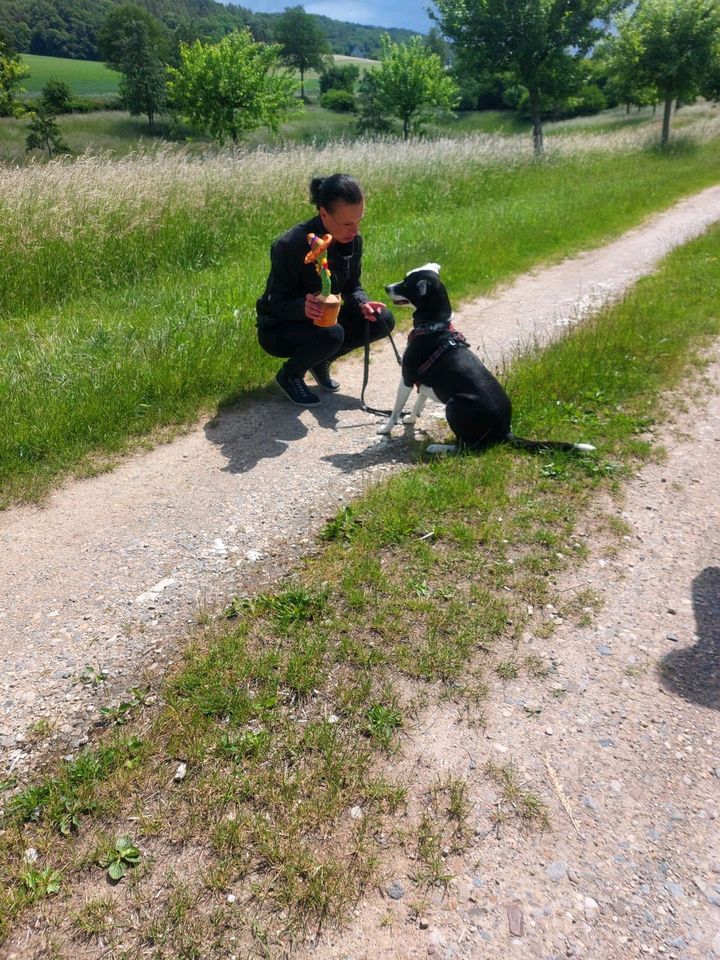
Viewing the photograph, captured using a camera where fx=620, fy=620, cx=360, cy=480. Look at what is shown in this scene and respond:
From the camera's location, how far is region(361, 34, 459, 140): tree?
32.6 metres

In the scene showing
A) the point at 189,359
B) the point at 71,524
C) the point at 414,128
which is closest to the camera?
the point at 71,524

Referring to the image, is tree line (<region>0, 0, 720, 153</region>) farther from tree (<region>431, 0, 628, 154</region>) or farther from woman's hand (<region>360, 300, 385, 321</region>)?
woman's hand (<region>360, 300, 385, 321</region>)

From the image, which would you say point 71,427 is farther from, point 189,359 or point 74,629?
point 74,629

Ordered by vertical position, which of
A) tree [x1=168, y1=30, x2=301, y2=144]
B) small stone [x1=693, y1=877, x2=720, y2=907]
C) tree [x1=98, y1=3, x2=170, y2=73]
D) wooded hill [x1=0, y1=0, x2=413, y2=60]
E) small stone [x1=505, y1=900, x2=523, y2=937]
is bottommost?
small stone [x1=693, y1=877, x2=720, y2=907]

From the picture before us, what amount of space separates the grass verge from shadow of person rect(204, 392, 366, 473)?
116cm

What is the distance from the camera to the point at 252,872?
198 cm

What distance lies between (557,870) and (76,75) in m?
74.3

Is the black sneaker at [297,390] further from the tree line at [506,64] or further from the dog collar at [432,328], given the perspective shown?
the tree line at [506,64]

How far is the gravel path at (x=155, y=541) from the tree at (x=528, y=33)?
20.5 meters

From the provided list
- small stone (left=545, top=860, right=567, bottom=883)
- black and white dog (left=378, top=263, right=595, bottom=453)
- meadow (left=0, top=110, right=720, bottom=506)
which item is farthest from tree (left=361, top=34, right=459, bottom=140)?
small stone (left=545, top=860, right=567, bottom=883)

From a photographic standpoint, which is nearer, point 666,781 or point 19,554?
point 666,781

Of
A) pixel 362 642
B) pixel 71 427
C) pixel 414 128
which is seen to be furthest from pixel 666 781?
pixel 414 128

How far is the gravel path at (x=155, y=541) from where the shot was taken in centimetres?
275

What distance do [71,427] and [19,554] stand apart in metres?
1.42
